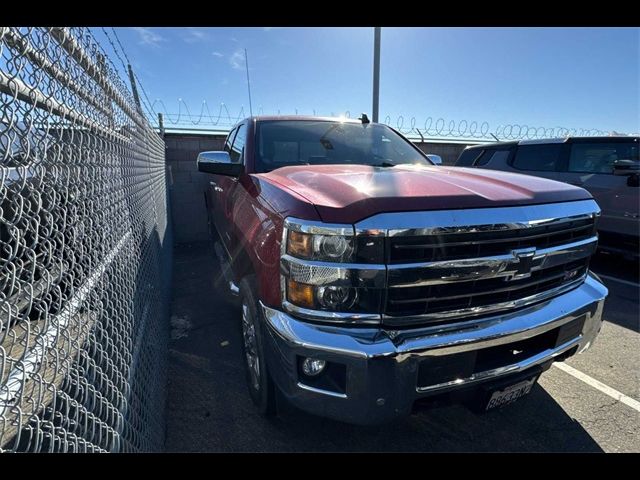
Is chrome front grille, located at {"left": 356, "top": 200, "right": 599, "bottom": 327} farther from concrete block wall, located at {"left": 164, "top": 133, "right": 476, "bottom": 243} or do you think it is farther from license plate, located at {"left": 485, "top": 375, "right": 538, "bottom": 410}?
concrete block wall, located at {"left": 164, "top": 133, "right": 476, "bottom": 243}

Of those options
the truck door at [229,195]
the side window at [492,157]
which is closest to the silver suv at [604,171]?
the side window at [492,157]

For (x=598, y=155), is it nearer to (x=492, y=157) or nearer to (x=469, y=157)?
(x=492, y=157)

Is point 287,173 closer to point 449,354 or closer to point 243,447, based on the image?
point 449,354

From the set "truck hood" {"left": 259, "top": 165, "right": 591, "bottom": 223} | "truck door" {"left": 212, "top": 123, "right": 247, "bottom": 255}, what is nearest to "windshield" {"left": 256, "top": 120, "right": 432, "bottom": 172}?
"truck door" {"left": 212, "top": 123, "right": 247, "bottom": 255}

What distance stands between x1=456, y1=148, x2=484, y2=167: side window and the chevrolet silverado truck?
18.8 feet

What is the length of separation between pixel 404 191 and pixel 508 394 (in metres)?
1.33

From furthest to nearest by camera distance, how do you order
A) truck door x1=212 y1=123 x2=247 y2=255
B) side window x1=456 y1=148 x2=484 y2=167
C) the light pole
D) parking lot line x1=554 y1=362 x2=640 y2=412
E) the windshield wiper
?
1. the light pole
2. side window x1=456 y1=148 x2=484 y2=167
3. truck door x1=212 y1=123 x2=247 y2=255
4. the windshield wiper
5. parking lot line x1=554 y1=362 x2=640 y2=412

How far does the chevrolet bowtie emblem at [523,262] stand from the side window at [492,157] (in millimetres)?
6056

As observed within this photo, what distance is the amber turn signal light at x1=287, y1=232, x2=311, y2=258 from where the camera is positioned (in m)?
1.71

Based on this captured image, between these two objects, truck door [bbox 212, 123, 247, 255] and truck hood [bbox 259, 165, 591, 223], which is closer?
truck hood [bbox 259, 165, 591, 223]

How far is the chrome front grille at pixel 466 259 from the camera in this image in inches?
66.3

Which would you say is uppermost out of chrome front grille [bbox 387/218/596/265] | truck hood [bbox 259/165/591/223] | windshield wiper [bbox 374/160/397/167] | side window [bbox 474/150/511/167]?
side window [bbox 474/150/511/167]

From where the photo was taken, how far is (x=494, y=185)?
212 centimetres

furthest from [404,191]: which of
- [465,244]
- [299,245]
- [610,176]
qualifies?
[610,176]
